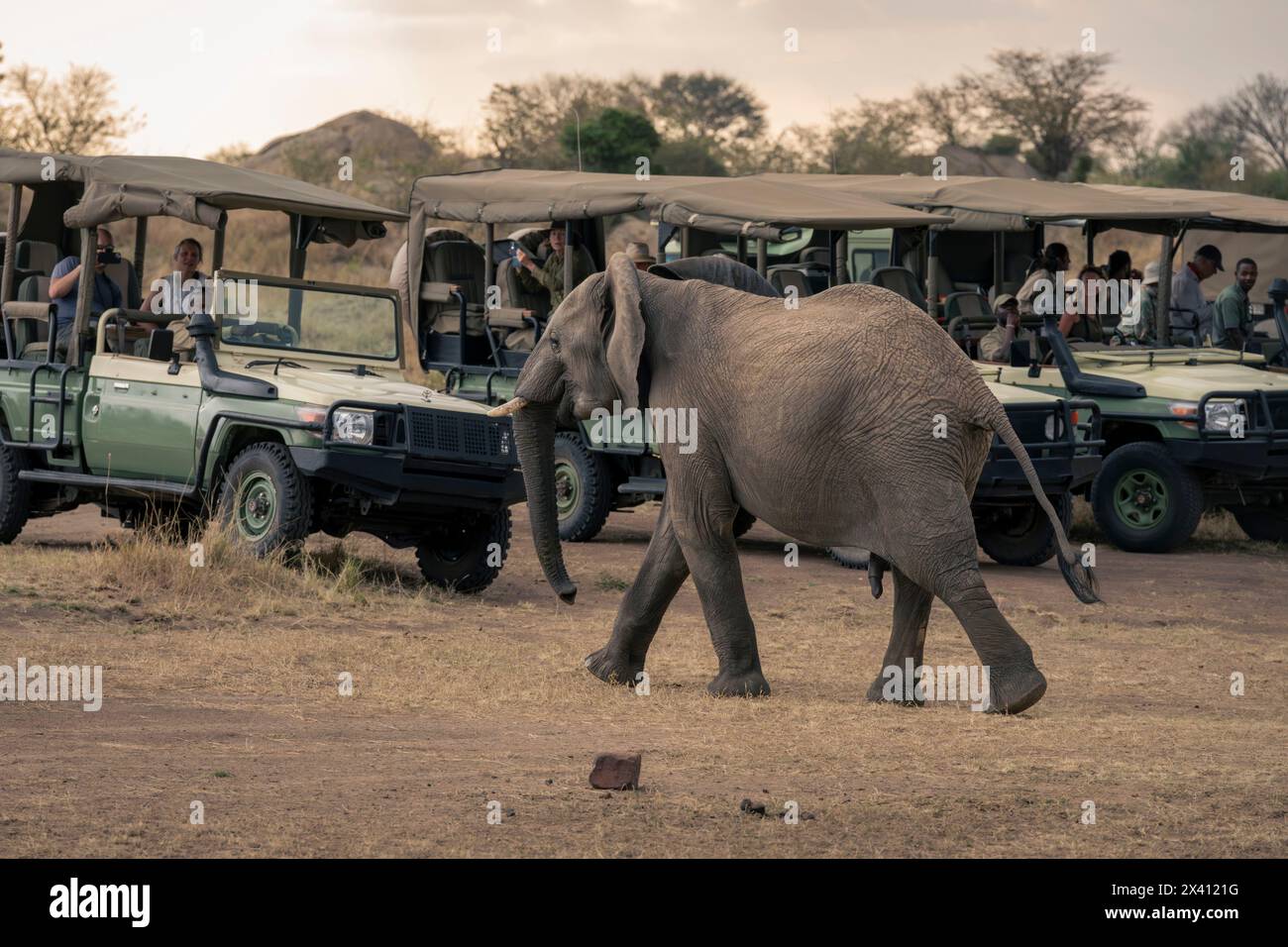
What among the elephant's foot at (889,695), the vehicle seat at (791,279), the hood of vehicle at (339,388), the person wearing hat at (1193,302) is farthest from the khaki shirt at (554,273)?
the elephant's foot at (889,695)

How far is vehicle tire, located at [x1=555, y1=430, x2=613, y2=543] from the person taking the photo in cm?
1586

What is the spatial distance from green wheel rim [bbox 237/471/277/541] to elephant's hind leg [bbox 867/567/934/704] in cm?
451

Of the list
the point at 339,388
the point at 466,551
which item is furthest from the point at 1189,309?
the point at 339,388

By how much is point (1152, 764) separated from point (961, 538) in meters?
1.26

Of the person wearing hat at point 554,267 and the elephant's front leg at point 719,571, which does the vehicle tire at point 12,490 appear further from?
the elephant's front leg at point 719,571

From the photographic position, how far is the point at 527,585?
13.5m

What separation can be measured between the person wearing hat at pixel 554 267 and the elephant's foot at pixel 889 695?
785 cm

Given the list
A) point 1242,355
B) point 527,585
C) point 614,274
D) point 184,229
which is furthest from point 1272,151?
point 614,274

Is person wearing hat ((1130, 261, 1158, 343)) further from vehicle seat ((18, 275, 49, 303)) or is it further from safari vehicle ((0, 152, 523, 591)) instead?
vehicle seat ((18, 275, 49, 303))

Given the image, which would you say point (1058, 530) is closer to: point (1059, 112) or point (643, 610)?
point (643, 610)

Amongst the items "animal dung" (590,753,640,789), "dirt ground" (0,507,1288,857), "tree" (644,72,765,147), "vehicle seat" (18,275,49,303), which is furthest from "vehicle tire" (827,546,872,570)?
"tree" (644,72,765,147)

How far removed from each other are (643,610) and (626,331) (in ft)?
4.40

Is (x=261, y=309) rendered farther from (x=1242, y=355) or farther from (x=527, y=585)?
(x=1242, y=355)

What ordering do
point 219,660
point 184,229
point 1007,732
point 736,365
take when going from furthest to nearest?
point 184,229 → point 219,660 → point 736,365 → point 1007,732
